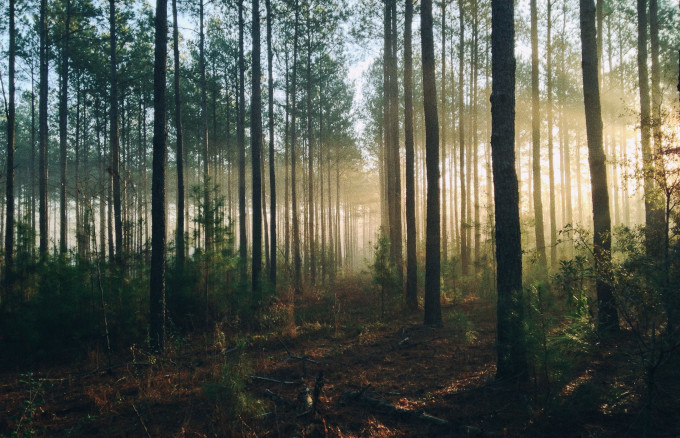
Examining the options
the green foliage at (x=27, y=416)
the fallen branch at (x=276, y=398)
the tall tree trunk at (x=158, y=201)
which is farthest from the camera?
the tall tree trunk at (x=158, y=201)

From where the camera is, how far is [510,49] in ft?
18.0

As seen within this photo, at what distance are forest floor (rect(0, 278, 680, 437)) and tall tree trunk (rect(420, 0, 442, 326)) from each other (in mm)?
1107

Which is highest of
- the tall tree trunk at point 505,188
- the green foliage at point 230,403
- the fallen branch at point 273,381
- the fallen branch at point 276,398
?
the tall tree trunk at point 505,188

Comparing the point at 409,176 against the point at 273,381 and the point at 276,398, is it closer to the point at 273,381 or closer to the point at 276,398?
the point at 273,381

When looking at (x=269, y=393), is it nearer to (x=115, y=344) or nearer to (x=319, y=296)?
(x=115, y=344)

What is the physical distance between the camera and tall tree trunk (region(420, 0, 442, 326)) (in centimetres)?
892

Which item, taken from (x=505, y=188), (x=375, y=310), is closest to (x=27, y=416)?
(x=505, y=188)

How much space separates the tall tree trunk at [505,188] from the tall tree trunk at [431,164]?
334 cm

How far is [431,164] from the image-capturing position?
351 inches

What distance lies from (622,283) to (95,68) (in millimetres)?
22648

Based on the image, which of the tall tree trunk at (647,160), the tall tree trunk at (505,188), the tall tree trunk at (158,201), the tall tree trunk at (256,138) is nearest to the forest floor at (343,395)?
the tall tree trunk at (505,188)

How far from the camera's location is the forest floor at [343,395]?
12.9 feet

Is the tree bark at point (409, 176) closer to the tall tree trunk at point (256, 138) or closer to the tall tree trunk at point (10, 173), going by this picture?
the tall tree trunk at point (256, 138)

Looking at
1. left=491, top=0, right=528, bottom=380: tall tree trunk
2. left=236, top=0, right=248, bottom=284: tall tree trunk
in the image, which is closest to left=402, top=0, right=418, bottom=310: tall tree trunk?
left=491, top=0, right=528, bottom=380: tall tree trunk
